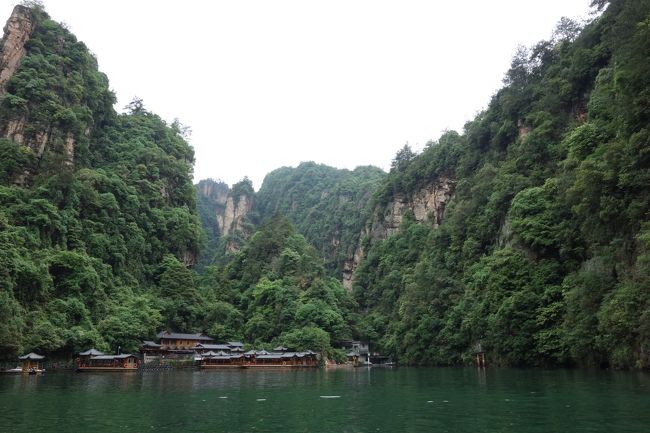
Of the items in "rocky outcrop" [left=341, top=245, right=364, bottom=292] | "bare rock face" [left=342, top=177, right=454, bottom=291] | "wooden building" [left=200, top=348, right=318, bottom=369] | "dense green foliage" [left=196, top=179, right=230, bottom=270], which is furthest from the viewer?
"dense green foliage" [left=196, top=179, right=230, bottom=270]

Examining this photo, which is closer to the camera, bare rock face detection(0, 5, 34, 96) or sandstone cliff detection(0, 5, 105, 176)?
sandstone cliff detection(0, 5, 105, 176)

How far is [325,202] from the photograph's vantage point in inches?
5438

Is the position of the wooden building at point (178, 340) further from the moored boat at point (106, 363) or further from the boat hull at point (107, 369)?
the boat hull at point (107, 369)

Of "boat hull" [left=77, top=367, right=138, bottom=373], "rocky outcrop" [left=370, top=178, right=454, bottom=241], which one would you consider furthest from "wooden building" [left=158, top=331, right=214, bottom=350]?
"rocky outcrop" [left=370, top=178, right=454, bottom=241]

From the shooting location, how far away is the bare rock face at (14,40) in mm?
70562

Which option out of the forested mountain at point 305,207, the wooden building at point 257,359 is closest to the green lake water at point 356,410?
the wooden building at point 257,359

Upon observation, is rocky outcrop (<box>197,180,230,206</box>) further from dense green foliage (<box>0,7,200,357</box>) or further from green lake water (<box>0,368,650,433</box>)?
green lake water (<box>0,368,650,433</box>)

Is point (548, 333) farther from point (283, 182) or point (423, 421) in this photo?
point (283, 182)

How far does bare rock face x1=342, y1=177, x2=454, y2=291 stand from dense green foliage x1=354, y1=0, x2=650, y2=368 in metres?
2.54

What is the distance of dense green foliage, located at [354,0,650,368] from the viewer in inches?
1133

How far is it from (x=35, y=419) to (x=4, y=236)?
38.9 metres

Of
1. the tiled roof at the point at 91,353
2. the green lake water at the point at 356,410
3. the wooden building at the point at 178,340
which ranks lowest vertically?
the green lake water at the point at 356,410

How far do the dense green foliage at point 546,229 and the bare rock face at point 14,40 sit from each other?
59988mm

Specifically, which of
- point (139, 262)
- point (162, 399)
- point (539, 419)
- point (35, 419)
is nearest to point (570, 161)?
point (539, 419)
